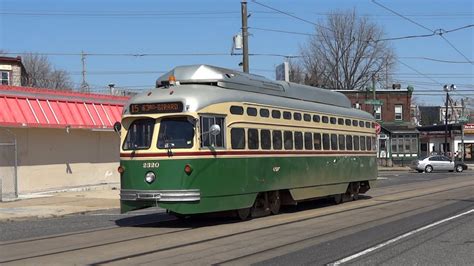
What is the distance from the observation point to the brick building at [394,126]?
56844mm

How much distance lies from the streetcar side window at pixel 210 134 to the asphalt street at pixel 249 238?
182 centimetres

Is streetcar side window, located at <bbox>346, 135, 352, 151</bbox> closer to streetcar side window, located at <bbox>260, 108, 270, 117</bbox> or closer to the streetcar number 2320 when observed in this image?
streetcar side window, located at <bbox>260, 108, 270, 117</bbox>

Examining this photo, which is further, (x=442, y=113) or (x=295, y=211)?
(x=442, y=113)

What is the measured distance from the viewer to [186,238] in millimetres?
10992

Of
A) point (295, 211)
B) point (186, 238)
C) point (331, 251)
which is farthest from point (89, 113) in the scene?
point (331, 251)

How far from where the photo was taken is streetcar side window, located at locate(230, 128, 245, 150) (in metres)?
13.0

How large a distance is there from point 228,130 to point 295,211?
4.39m

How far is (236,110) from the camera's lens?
1328 cm

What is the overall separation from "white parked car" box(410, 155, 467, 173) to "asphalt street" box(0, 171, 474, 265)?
106ft

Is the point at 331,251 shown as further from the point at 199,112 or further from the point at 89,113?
the point at 89,113

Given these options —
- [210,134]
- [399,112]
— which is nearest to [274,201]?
[210,134]

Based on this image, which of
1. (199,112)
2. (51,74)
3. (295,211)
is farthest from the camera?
(51,74)

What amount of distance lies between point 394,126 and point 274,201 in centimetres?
4734

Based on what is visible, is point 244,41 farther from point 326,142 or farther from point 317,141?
point 317,141
